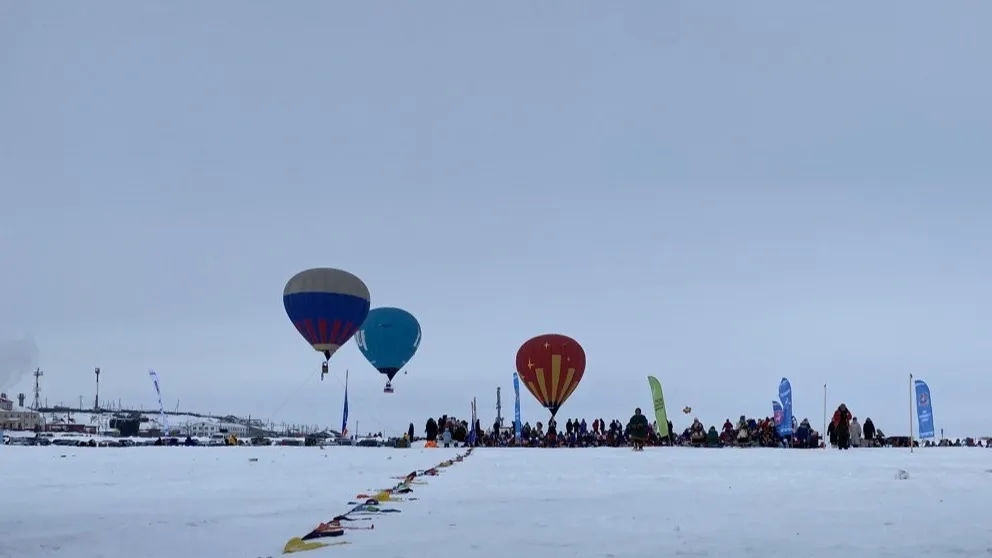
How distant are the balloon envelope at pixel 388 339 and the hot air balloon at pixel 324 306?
17.6 feet

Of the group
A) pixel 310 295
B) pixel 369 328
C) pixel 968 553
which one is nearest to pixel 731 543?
pixel 968 553

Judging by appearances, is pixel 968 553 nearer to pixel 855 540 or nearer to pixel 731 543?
pixel 855 540

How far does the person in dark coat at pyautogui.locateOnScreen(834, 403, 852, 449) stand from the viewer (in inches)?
1384

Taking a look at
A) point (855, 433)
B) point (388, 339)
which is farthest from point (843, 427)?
point (388, 339)

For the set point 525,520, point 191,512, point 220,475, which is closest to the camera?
point 525,520

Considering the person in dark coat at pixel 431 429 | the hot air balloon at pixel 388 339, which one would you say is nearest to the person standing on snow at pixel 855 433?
the person in dark coat at pixel 431 429

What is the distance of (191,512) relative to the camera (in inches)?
389

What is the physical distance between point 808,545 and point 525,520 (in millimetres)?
2655

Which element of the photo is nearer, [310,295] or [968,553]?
[968,553]

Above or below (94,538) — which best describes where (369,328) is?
above

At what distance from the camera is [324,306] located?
44.7 metres

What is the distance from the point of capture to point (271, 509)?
10.2 metres

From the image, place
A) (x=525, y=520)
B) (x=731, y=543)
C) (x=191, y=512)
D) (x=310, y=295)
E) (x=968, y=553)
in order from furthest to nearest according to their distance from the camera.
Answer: (x=310, y=295) → (x=191, y=512) → (x=525, y=520) → (x=731, y=543) → (x=968, y=553)

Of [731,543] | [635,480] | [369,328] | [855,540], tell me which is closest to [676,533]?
[731,543]
